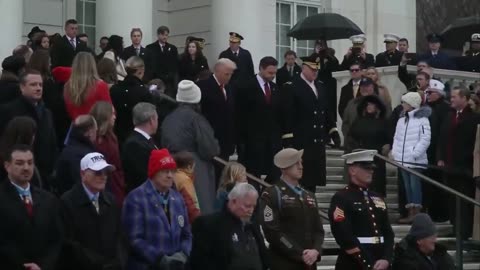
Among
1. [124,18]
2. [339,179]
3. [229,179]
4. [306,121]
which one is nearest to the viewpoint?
[229,179]

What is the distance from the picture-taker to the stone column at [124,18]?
21.0m

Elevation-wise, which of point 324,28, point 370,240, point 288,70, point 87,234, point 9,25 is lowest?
point 370,240

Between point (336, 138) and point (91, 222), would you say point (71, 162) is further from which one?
point (336, 138)

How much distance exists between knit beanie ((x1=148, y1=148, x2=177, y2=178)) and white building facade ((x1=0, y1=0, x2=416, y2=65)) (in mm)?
9313

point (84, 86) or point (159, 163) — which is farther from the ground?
Result: point (84, 86)

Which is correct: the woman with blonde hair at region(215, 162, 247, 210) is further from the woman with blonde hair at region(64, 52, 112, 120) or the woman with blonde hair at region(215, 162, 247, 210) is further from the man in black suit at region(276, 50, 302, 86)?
the man in black suit at region(276, 50, 302, 86)

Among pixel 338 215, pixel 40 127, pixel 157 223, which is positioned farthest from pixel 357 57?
pixel 157 223

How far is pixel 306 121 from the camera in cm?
1559

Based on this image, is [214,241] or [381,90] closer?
[214,241]

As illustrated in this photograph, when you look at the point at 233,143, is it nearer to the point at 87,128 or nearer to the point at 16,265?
the point at 87,128

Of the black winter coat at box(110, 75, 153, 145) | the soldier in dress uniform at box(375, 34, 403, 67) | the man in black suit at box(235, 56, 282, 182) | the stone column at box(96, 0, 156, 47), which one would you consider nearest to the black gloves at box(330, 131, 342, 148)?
the man in black suit at box(235, 56, 282, 182)

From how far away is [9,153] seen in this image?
9.93 m

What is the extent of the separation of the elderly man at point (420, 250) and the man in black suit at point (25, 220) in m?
3.76

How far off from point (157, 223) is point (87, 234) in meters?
0.68
